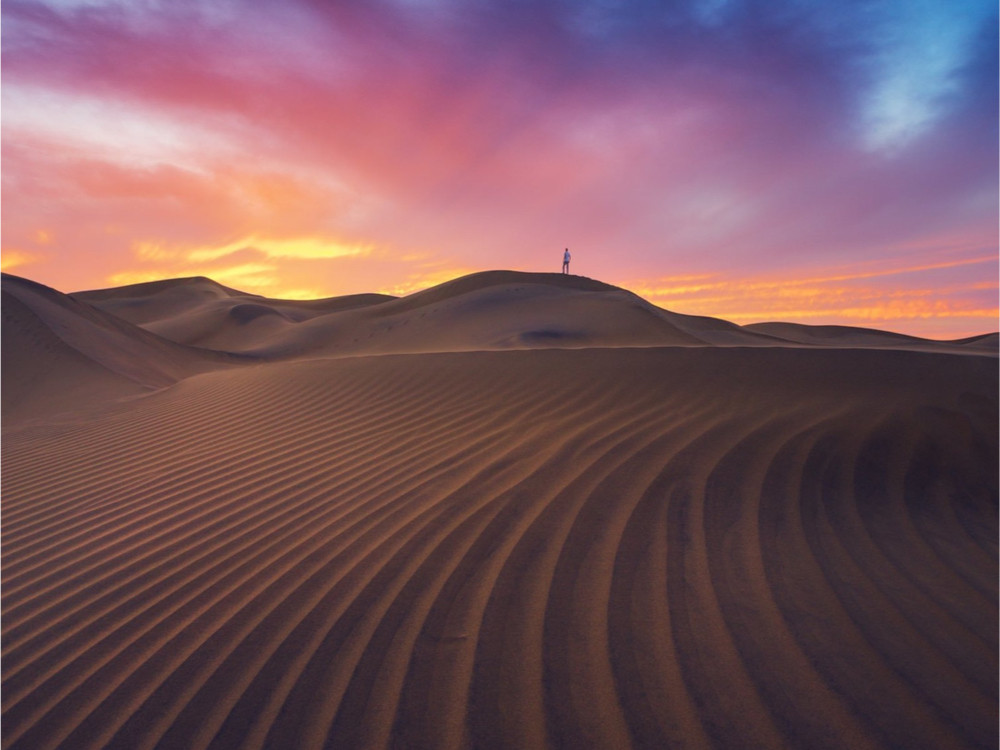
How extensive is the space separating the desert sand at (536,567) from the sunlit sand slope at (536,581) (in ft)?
0.05

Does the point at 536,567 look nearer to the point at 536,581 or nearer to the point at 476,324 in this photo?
the point at 536,581

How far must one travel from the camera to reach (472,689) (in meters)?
1.98

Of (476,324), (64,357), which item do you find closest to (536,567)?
(64,357)

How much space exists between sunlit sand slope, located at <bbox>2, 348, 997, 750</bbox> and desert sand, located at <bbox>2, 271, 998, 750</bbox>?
0.01 meters

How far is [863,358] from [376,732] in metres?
6.26

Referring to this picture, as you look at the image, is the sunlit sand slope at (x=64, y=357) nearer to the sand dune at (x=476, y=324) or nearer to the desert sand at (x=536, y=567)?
the desert sand at (x=536, y=567)

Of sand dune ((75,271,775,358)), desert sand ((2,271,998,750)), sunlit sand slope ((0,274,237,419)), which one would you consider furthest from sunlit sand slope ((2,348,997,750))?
sand dune ((75,271,775,358))

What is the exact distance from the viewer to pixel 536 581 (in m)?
2.59

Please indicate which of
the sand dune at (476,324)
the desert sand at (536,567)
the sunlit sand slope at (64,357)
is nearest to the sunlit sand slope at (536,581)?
the desert sand at (536,567)

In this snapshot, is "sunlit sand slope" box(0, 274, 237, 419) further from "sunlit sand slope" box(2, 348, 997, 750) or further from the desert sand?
"sunlit sand slope" box(2, 348, 997, 750)

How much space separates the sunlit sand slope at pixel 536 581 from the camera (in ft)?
6.18

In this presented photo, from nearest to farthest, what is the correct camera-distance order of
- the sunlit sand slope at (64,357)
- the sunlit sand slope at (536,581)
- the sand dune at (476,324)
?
the sunlit sand slope at (536,581) < the sunlit sand slope at (64,357) < the sand dune at (476,324)

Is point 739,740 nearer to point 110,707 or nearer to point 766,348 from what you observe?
point 110,707

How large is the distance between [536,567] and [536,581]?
0.40 feet
